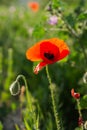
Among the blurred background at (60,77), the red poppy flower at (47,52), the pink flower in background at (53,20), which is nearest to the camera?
the red poppy flower at (47,52)

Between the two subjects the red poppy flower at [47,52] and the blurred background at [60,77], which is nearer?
the red poppy flower at [47,52]

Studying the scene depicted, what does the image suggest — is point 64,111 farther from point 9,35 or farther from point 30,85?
point 9,35

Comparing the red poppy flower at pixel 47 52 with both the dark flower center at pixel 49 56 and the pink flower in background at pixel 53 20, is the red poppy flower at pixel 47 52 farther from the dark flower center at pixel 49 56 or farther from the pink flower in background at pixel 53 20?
the pink flower in background at pixel 53 20

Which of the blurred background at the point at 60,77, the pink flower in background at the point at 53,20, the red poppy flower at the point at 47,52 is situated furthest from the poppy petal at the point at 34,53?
the pink flower in background at the point at 53,20

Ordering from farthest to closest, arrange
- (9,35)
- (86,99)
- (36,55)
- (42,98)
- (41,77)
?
(9,35) → (41,77) → (42,98) → (86,99) → (36,55)

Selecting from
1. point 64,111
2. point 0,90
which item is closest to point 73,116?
point 64,111

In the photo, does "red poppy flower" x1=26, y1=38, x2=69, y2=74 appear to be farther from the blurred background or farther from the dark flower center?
the blurred background

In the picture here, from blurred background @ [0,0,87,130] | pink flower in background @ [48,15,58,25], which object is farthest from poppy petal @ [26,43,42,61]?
pink flower in background @ [48,15,58,25]

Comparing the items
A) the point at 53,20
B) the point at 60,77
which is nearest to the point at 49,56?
the point at 53,20
